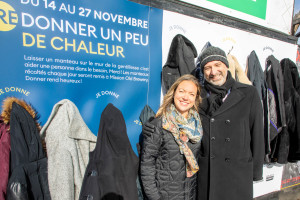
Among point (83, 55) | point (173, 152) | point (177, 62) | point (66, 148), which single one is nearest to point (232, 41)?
point (177, 62)

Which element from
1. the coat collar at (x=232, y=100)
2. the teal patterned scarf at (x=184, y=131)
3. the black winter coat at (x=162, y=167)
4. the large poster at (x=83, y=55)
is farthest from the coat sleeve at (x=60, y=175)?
the coat collar at (x=232, y=100)

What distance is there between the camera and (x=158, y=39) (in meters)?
2.02

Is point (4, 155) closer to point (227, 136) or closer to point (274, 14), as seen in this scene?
point (227, 136)

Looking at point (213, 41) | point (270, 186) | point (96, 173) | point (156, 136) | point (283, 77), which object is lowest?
point (270, 186)

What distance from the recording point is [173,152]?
56.9 inches

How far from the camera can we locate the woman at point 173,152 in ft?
4.65

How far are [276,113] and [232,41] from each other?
125 cm

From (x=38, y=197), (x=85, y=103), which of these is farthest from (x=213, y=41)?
(x=38, y=197)

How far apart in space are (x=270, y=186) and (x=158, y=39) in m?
3.24

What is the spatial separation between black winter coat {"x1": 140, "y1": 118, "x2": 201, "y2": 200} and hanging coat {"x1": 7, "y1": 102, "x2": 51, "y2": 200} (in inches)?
31.3

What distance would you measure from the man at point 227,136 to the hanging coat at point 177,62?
0.99 feet

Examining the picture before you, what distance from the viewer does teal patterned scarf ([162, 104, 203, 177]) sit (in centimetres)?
143

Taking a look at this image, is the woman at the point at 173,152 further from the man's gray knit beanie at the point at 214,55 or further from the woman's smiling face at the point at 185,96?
the man's gray knit beanie at the point at 214,55

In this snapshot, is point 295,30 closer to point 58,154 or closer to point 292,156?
point 292,156
